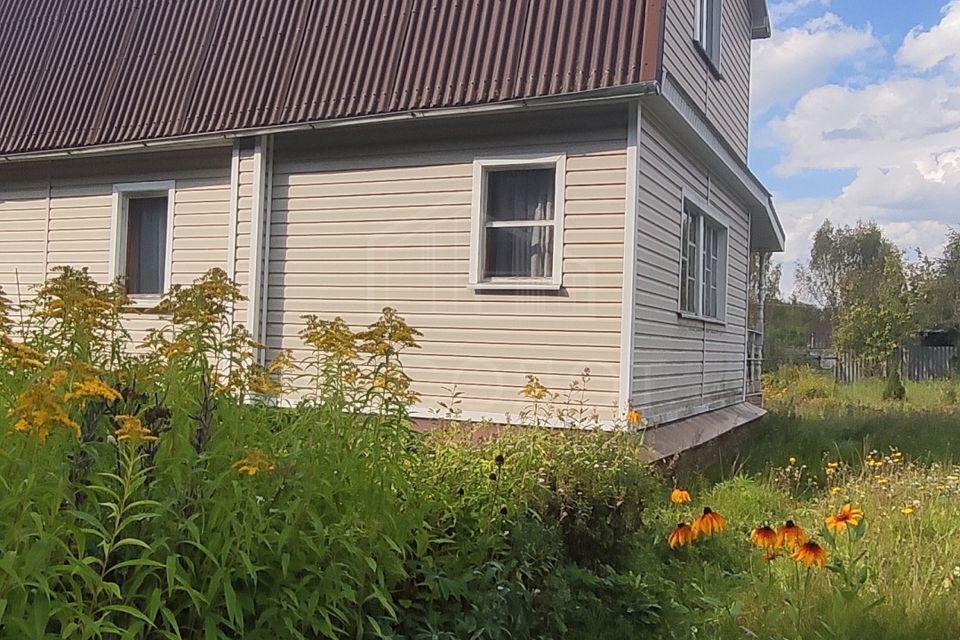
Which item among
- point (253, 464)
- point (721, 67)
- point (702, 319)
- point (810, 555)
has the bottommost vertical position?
point (810, 555)

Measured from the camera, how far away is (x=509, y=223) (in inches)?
292

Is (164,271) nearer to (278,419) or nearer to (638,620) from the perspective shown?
(278,419)

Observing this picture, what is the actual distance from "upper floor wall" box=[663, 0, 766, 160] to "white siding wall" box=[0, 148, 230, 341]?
189 inches

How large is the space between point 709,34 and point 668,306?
364 centimetres

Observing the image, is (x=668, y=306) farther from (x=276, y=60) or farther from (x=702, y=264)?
(x=276, y=60)

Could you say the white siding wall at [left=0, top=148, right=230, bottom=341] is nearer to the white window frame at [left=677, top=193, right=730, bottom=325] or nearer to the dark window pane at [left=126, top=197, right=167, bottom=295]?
the dark window pane at [left=126, top=197, right=167, bottom=295]

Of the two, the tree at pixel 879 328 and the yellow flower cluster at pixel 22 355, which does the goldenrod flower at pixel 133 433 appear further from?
the tree at pixel 879 328

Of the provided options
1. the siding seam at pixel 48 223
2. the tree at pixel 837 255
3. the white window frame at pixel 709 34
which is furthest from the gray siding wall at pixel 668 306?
the tree at pixel 837 255

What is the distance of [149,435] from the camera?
232 cm

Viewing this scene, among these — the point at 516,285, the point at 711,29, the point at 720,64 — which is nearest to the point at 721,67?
the point at 720,64

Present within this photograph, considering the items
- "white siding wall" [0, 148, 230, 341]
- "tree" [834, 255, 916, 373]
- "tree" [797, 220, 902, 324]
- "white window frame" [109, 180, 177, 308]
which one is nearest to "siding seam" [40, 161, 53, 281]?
"white siding wall" [0, 148, 230, 341]

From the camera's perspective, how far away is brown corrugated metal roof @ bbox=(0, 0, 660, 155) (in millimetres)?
6973

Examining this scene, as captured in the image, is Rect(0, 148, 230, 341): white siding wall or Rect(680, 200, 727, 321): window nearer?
Rect(0, 148, 230, 341): white siding wall

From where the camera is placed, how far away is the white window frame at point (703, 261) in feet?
28.5
